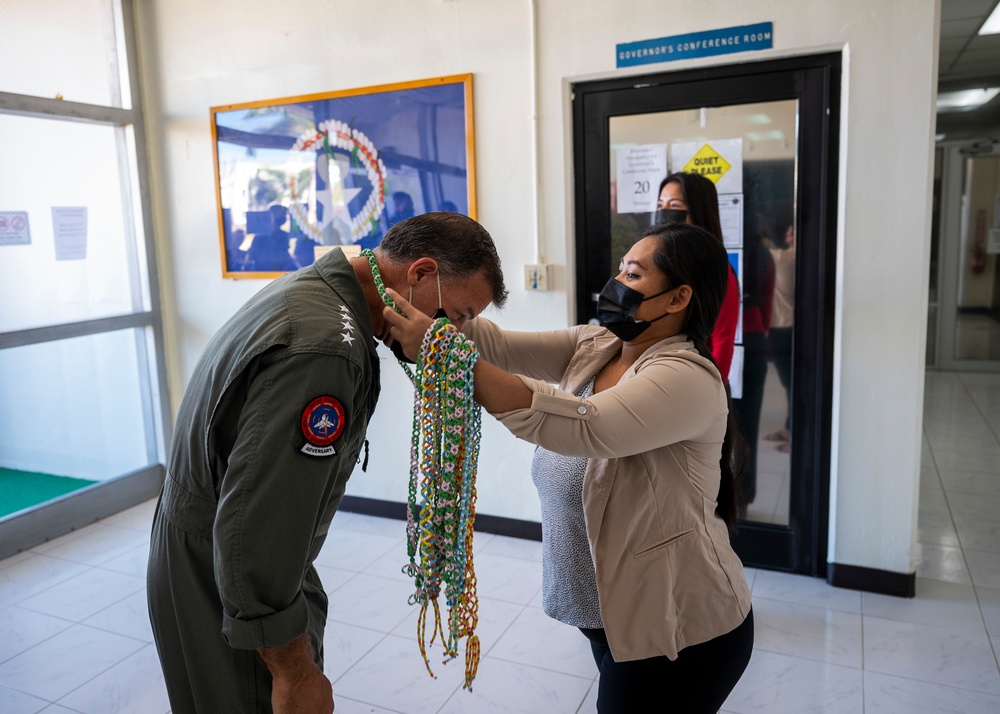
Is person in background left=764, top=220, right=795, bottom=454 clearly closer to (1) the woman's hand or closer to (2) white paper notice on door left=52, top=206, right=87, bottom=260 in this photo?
(1) the woman's hand

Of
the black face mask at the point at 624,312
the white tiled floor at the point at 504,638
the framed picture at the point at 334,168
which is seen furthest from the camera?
the framed picture at the point at 334,168

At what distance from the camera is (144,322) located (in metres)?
4.25

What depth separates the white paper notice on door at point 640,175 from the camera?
10.5 ft

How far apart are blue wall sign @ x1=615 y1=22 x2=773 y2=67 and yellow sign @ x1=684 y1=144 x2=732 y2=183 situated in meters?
0.37

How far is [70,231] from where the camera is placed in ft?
12.8

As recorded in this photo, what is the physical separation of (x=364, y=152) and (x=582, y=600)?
9.06ft

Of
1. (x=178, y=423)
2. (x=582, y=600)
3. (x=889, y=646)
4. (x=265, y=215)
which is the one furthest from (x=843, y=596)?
(x=265, y=215)

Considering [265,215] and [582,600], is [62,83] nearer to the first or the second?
[265,215]

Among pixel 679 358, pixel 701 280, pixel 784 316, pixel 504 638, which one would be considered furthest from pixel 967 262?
pixel 679 358

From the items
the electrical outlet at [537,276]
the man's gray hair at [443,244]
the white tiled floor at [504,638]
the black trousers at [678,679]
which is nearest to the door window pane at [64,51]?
the white tiled floor at [504,638]

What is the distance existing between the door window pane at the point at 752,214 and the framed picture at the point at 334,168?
77cm

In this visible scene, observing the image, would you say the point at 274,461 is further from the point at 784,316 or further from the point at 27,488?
the point at 27,488

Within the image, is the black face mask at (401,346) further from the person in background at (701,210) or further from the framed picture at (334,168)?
the framed picture at (334,168)

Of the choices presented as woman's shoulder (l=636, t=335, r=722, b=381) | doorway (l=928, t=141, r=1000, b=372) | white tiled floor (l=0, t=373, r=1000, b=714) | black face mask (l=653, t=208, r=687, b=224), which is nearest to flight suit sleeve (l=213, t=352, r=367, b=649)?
woman's shoulder (l=636, t=335, r=722, b=381)
